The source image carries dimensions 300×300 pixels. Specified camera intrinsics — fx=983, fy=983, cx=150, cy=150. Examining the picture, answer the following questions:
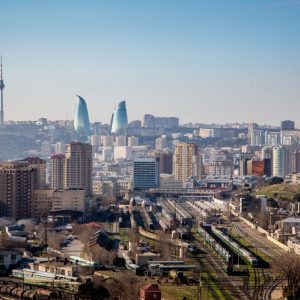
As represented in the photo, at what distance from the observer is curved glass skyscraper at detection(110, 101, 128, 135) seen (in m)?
50.9

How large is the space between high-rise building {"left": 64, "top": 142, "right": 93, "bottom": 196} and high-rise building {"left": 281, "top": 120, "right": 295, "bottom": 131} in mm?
31643

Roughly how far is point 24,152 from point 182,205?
79.7 feet

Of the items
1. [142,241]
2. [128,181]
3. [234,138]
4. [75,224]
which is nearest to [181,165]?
[128,181]

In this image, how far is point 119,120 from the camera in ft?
169

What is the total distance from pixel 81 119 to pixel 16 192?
Result: 29.7 metres

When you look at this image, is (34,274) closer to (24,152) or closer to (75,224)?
(75,224)

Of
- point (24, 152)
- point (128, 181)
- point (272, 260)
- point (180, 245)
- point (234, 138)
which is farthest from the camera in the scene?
point (234, 138)

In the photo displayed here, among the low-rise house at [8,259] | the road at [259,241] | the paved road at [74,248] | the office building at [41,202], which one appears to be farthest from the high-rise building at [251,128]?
the low-rise house at [8,259]

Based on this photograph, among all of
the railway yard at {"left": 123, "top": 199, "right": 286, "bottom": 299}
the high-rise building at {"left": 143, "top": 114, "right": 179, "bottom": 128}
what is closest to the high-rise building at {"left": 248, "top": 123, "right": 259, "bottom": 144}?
the high-rise building at {"left": 143, "top": 114, "right": 179, "bottom": 128}

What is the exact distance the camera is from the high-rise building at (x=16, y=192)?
68.0 feet

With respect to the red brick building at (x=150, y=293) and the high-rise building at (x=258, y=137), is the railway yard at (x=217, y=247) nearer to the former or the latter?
the red brick building at (x=150, y=293)

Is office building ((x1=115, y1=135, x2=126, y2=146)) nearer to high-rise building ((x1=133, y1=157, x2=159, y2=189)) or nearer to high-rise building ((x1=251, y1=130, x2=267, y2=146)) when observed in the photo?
high-rise building ((x1=251, y1=130, x2=267, y2=146))

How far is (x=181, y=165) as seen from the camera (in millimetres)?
33375

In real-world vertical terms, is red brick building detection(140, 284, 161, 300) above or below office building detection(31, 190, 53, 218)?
below
